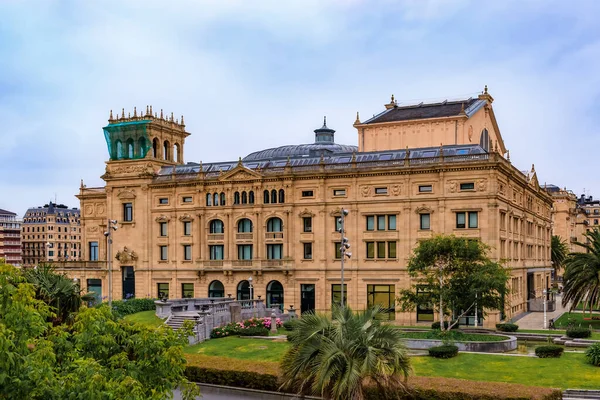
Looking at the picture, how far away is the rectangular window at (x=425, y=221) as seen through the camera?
65188mm

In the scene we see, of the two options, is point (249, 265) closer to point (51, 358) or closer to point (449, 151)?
point (449, 151)

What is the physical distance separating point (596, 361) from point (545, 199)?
55.9m

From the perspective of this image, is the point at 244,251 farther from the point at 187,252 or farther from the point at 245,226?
the point at 187,252

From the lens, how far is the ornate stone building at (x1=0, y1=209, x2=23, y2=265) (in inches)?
7077

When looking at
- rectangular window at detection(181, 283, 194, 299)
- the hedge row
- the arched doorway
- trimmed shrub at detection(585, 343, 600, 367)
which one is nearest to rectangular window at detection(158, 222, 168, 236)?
rectangular window at detection(181, 283, 194, 299)

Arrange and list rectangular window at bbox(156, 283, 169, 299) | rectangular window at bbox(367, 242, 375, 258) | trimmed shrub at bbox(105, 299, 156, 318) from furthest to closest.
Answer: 1. rectangular window at bbox(156, 283, 169, 299)
2. rectangular window at bbox(367, 242, 375, 258)
3. trimmed shrub at bbox(105, 299, 156, 318)

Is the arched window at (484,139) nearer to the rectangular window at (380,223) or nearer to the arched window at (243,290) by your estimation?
the rectangular window at (380,223)

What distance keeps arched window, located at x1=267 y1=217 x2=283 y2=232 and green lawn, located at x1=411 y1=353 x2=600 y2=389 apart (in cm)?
3094

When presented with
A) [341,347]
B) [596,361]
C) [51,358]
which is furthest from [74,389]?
[596,361]

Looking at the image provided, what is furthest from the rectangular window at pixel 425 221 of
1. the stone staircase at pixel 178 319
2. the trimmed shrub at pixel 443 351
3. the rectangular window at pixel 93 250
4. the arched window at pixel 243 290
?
the rectangular window at pixel 93 250

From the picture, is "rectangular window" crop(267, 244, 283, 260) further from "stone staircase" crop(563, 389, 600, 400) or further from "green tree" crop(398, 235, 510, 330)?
"stone staircase" crop(563, 389, 600, 400)

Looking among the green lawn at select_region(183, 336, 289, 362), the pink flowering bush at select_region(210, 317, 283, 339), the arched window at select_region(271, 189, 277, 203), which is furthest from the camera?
the arched window at select_region(271, 189, 277, 203)

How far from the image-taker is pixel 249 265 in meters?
72.1

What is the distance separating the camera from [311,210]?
69.7 meters
